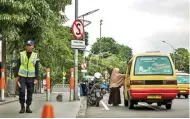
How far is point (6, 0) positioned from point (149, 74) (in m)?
5.58

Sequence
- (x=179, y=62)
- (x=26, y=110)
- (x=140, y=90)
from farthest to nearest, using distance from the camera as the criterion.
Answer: (x=179, y=62), (x=140, y=90), (x=26, y=110)

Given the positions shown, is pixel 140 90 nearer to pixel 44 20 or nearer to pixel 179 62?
pixel 44 20

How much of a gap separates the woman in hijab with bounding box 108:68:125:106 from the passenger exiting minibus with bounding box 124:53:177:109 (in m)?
2.05

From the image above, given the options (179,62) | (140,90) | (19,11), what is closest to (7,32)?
(19,11)

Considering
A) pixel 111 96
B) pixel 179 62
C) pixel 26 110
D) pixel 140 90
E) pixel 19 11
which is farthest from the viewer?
pixel 179 62

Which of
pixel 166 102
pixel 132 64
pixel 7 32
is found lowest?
pixel 166 102

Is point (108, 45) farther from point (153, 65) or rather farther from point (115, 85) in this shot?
point (153, 65)

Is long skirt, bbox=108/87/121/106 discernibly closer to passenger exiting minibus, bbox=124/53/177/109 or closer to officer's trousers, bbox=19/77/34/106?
passenger exiting minibus, bbox=124/53/177/109

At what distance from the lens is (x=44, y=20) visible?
2027 centimetres

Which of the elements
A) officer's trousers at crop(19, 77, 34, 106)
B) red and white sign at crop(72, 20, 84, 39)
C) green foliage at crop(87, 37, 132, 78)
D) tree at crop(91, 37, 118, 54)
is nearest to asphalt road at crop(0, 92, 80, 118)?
officer's trousers at crop(19, 77, 34, 106)

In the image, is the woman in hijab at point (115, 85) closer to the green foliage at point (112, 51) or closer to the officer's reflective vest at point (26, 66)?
the officer's reflective vest at point (26, 66)

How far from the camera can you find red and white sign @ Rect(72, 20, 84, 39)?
20.2m

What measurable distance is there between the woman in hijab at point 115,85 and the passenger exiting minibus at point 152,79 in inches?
80.7

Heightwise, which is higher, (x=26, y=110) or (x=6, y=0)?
(x=6, y=0)
